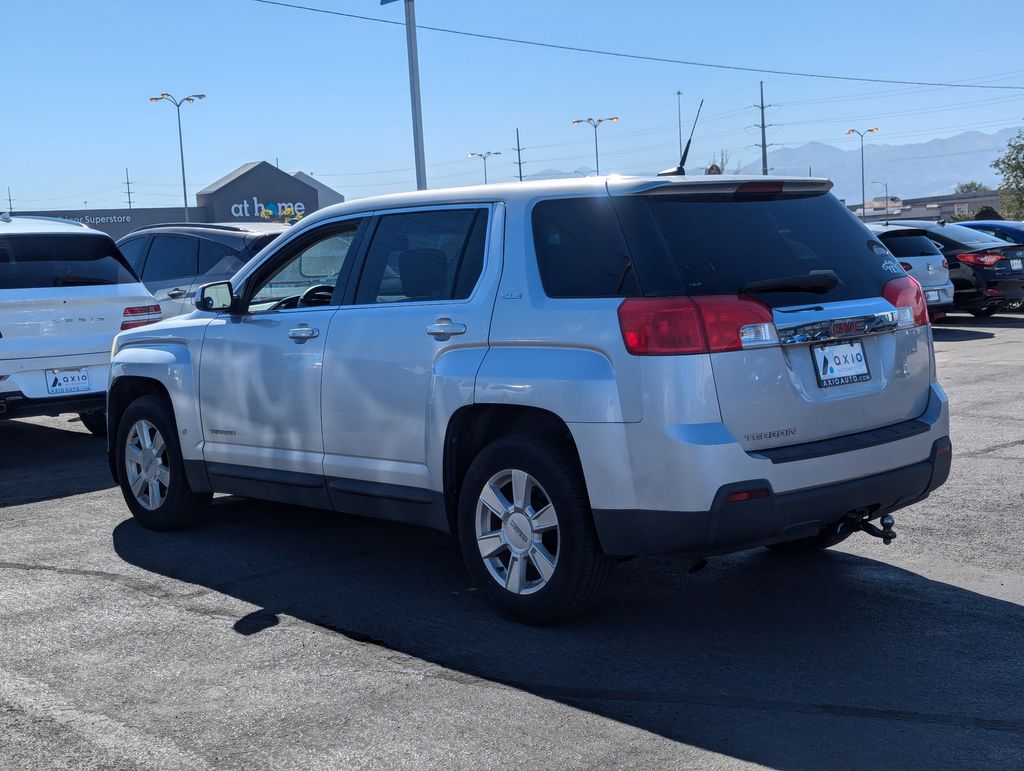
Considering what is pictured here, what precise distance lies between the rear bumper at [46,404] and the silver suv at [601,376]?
3.89 metres

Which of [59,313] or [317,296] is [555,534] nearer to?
[317,296]

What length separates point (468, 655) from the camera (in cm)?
486

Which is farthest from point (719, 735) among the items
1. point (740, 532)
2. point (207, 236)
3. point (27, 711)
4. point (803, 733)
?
point (207, 236)

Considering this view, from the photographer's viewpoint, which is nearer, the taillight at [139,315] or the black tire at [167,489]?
the black tire at [167,489]

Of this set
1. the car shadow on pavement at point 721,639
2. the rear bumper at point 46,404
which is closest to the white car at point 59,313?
the rear bumper at point 46,404

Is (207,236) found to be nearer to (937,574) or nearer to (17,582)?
(17,582)

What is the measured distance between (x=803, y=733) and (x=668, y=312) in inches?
63.7

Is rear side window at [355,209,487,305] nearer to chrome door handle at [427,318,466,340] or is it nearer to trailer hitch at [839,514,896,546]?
chrome door handle at [427,318,466,340]

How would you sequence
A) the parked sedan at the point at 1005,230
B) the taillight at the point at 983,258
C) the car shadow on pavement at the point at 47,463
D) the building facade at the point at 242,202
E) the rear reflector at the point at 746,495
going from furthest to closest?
the building facade at the point at 242,202 < the parked sedan at the point at 1005,230 < the taillight at the point at 983,258 < the car shadow on pavement at the point at 47,463 < the rear reflector at the point at 746,495

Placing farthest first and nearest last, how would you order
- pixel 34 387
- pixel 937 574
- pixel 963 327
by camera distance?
1. pixel 963 327
2. pixel 34 387
3. pixel 937 574

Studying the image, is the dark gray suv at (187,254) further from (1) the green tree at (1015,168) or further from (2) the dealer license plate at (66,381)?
(1) the green tree at (1015,168)

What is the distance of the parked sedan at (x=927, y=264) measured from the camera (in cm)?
1888

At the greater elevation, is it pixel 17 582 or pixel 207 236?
pixel 207 236

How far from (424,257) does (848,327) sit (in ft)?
6.53
